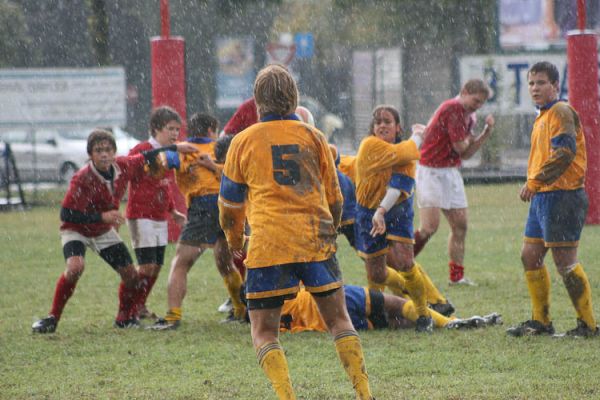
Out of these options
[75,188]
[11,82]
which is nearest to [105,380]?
[75,188]

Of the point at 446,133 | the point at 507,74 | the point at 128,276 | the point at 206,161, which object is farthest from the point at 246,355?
the point at 507,74

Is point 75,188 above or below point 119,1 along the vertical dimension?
below

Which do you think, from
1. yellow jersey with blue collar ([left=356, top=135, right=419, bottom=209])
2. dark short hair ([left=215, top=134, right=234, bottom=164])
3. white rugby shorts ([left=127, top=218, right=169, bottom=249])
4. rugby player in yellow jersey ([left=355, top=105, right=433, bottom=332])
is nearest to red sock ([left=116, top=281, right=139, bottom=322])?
white rugby shorts ([left=127, top=218, right=169, bottom=249])

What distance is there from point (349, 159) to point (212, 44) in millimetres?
27235

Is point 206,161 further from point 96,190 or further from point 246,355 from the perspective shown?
point 246,355

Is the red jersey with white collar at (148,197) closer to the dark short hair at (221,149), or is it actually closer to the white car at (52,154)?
the dark short hair at (221,149)

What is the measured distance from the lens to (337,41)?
44.5m

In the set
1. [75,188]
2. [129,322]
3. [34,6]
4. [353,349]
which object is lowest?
[129,322]

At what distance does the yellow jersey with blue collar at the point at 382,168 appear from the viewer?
7758 mm

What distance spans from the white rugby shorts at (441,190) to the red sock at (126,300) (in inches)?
127

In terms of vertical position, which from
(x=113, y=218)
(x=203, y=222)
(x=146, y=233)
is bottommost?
(x=146, y=233)

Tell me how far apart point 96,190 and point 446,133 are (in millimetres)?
3801

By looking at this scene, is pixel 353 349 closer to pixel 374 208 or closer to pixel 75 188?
pixel 374 208

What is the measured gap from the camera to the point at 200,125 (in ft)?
27.5
